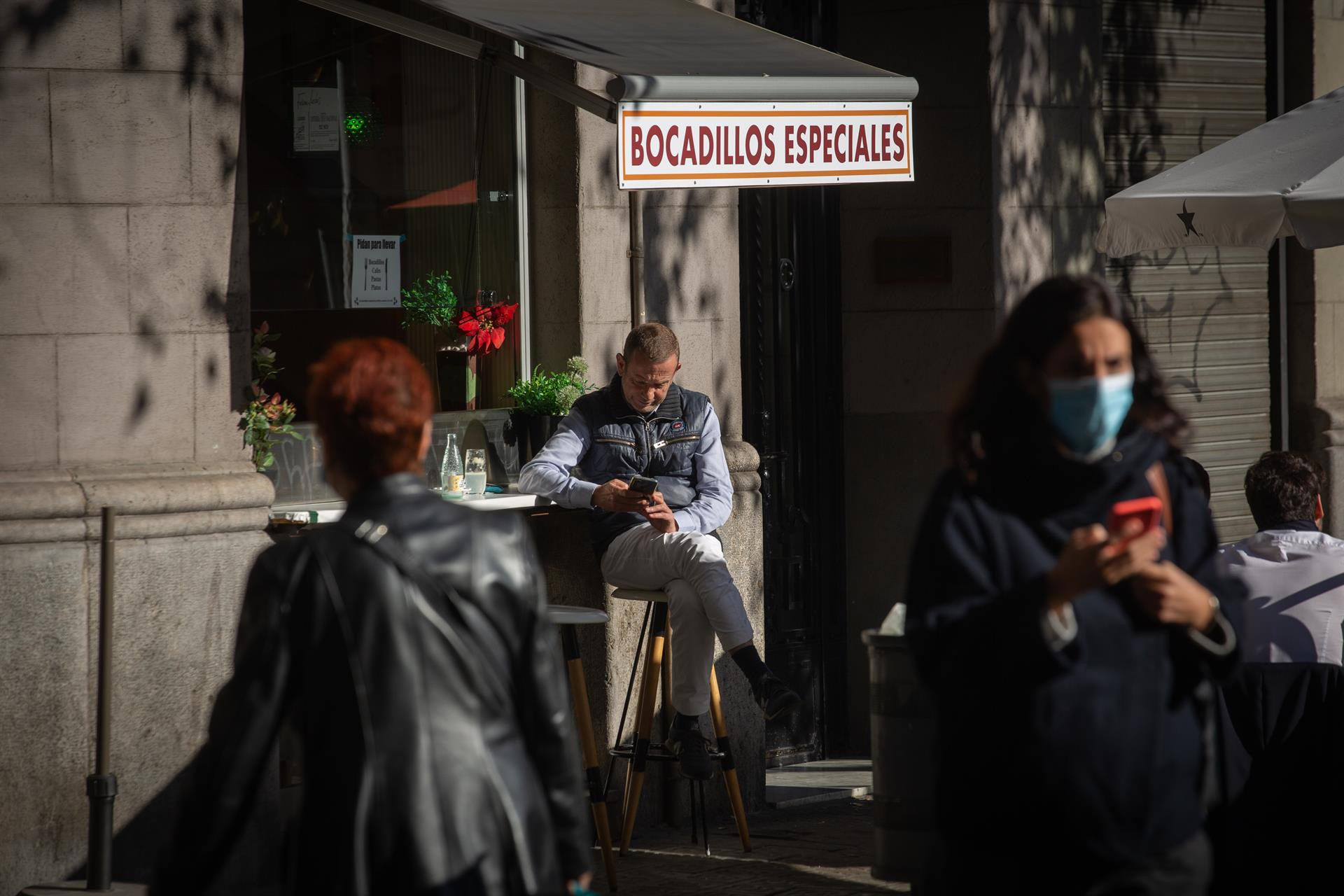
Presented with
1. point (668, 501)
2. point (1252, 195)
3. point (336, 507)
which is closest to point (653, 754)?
point (668, 501)

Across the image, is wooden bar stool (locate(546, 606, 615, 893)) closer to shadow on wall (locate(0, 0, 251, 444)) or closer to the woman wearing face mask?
shadow on wall (locate(0, 0, 251, 444))

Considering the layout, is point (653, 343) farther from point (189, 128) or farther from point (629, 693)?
point (189, 128)

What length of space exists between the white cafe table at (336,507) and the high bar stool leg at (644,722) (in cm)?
69

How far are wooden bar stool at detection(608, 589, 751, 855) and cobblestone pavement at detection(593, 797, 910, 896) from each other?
17 centimetres

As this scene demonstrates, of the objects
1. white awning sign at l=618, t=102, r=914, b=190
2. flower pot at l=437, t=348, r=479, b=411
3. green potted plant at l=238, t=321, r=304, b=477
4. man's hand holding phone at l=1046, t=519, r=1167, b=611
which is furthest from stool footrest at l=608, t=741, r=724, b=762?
man's hand holding phone at l=1046, t=519, r=1167, b=611

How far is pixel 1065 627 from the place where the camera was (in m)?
2.82

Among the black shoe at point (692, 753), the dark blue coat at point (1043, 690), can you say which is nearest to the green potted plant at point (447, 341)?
the black shoe at point (692, 753)

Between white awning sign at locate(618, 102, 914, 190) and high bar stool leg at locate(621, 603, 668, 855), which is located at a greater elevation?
white awning sign at locate(618, 102, 914, 190)

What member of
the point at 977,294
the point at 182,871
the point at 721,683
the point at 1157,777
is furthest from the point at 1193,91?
the point at 182,871

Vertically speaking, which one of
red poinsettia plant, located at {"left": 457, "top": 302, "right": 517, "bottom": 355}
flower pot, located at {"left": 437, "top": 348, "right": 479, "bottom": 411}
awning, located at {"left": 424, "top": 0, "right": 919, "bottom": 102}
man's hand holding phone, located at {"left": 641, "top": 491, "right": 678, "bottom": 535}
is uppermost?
awning, located at {"left": 424, "top": 0, "right": 919, "bottom": 102}

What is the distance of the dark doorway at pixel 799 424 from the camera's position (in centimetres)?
882

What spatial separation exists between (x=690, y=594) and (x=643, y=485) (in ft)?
1.58

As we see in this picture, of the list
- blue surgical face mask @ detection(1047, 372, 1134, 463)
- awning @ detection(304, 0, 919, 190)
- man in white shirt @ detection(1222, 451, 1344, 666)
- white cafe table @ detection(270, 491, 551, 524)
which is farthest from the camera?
white cafe table @ detection(270, 491, 551, 524)

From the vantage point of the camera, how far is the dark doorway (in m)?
8.82
